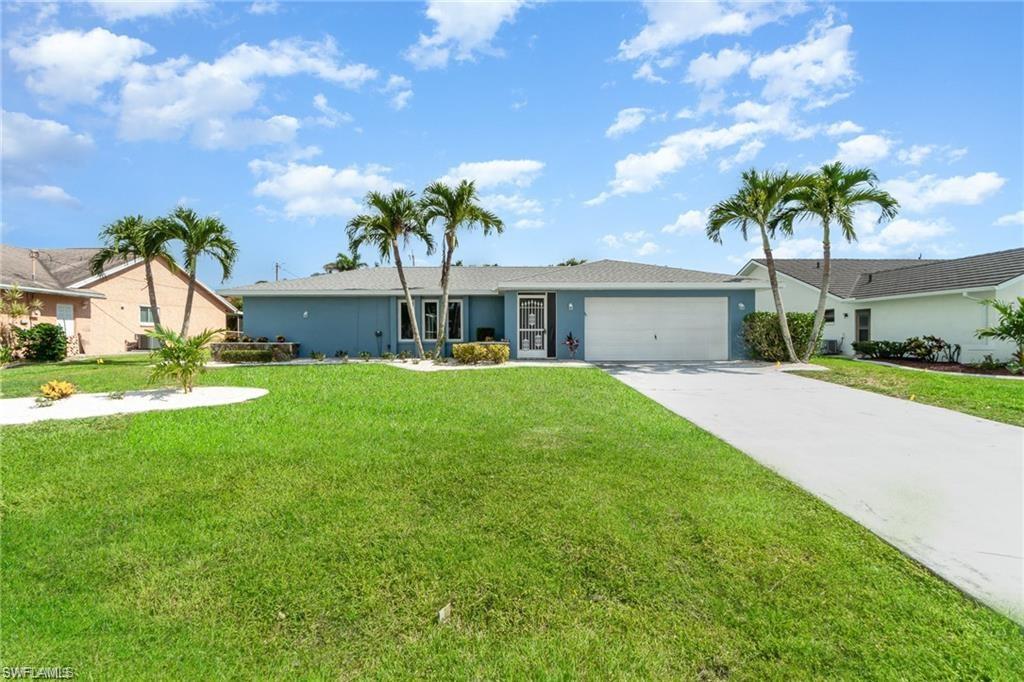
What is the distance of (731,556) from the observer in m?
3.03

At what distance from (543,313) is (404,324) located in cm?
558

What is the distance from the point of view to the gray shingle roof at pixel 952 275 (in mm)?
15367

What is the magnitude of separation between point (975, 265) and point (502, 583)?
2349 cm

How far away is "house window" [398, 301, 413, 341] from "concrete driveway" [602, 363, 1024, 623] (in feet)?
36.0

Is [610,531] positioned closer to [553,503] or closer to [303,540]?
[553,503]

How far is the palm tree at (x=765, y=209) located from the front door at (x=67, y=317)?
26907mm

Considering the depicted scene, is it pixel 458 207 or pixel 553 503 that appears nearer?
pixel 553 503

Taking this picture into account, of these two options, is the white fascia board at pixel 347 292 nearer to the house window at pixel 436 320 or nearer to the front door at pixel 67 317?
the house window at pixel 436 320

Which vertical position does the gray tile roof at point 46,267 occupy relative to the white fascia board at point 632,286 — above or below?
above

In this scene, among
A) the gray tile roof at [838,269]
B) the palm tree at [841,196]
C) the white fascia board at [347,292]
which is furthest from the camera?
the gray tile roof at [838,269]

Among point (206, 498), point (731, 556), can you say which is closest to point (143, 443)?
point (206, 498)

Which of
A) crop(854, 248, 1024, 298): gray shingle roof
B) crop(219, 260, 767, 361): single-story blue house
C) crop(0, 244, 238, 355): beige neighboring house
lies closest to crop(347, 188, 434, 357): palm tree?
crop(219, 260, 767, 361): single-story blue house

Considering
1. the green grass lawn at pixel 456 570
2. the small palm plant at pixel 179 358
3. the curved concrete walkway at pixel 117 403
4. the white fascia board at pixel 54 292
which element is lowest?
the green grass lawn at pixel 456 570

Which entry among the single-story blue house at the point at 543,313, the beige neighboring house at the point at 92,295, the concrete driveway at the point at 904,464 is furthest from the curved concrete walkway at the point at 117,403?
the beige neighboring house at the point at 92,295
